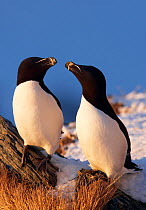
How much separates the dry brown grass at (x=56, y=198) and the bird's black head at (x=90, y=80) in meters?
0.81

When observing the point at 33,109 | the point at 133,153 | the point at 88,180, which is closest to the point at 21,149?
the point at 33,109

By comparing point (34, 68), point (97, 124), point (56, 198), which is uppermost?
point (34, 68)

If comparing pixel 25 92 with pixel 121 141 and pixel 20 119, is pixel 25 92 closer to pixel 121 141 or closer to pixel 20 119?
pixel 20 119

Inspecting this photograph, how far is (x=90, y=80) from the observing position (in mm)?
3836

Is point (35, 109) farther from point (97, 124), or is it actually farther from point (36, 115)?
point (97, 124)

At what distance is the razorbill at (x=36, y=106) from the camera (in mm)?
4070

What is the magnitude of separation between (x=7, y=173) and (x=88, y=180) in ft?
2.96

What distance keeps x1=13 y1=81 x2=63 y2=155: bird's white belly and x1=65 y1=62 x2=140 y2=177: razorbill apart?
1.26 feet

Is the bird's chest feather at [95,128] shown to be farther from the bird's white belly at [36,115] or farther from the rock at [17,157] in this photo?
the rock at [17,157]

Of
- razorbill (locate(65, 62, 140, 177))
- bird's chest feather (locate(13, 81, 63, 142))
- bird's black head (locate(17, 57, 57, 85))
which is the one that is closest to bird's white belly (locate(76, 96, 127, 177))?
razorbill (locate(65, 62, 140, 177))

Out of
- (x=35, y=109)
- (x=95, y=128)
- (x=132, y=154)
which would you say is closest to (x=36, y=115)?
(x=35, y=109)

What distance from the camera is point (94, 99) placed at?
385 centimetres

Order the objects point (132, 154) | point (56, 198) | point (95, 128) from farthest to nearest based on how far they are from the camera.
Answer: point (132, 154), point (95, 128), point (56, 198)

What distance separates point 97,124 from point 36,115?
2.16 feet
